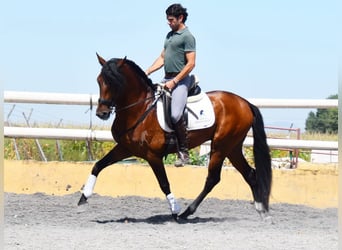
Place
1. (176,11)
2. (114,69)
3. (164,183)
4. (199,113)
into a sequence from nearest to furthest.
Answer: (114,69) < (176,11) < (164,183) < (199,113)

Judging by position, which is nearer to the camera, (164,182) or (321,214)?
(164,182)

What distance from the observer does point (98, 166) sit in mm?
8539

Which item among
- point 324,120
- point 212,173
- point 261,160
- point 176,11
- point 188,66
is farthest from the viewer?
point 324,120

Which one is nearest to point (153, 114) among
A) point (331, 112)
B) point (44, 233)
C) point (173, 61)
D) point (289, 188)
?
point (173, 61)

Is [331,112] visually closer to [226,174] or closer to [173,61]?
[226,174]

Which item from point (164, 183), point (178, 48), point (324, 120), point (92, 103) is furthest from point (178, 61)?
point (324, 120)

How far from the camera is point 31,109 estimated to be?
1086 centimetres

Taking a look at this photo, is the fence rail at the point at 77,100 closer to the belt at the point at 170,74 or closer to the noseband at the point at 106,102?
the belt at the point at 170,74

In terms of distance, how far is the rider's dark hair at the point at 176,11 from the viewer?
821 centimetres

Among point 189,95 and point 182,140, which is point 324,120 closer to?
point 189,95

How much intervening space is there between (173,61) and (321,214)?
2736mm

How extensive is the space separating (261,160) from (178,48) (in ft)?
5.81

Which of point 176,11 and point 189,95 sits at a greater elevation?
point 176,11

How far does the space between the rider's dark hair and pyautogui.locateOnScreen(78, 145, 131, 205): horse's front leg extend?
5.31 ft
